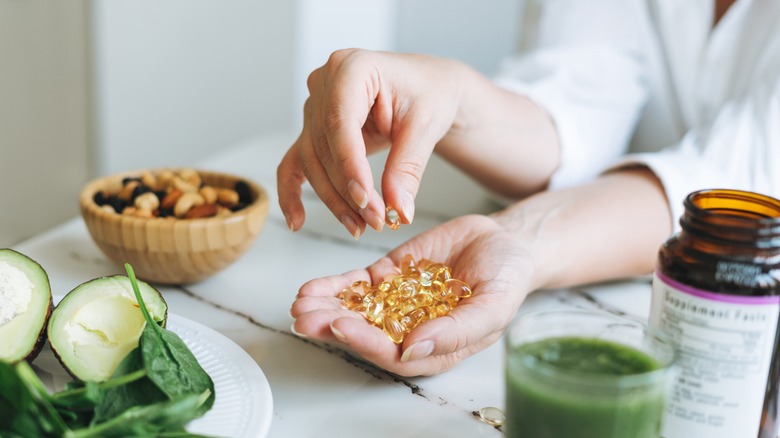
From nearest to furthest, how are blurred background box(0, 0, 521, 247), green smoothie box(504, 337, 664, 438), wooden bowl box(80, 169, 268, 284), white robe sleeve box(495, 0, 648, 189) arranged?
1. green smoothie box(504, 337, 664, 438)
2. wooden bowl box(80, 169, 268, 284)
3. white robe sleeve box(495, 0, 648, 189)
4. blurred background box(0, 0, 521, 247)

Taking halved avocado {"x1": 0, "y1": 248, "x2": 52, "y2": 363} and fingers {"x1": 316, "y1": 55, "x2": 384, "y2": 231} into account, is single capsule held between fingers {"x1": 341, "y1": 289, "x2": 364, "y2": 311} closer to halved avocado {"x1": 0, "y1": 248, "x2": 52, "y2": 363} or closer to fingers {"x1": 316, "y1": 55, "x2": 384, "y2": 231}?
fingers {"x1": 316, "y1": 55, "x2": 384, "y2": 231}

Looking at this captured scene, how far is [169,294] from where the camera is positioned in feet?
2.93

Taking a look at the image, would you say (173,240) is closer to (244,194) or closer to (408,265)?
(244,194)

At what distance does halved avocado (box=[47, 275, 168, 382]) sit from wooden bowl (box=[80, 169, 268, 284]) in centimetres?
17

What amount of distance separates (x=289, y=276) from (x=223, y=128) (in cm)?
128

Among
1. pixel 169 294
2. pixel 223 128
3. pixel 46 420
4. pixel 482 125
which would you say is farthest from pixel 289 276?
pixel 223 128

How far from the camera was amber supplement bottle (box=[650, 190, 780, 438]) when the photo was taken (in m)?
0.52

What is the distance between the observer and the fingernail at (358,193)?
27.5 inches

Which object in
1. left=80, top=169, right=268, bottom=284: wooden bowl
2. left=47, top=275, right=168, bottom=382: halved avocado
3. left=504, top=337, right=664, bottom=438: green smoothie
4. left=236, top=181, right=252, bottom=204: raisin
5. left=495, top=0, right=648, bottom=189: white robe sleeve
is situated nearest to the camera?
left=504, top=337, right=664, bottom=438: green smoothie

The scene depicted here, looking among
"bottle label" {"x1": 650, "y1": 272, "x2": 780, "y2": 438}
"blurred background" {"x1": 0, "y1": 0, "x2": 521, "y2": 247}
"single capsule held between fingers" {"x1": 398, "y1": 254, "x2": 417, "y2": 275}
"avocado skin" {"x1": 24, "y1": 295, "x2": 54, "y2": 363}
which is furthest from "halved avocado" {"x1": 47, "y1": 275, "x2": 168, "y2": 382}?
"blurred background" {"x1": 0, "y1": 0, "x2": 521, "y2": 247}

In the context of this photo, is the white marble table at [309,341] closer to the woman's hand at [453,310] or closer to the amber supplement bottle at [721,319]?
the woman's hand at [453,310]

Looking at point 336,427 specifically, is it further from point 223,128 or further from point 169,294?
point 223,128

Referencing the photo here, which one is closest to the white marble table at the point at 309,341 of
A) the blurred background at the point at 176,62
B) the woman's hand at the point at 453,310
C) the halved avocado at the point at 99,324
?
the woman's hand at the point at 453,310

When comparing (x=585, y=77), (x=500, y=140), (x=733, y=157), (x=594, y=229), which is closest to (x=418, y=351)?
(x=594, y=229)
